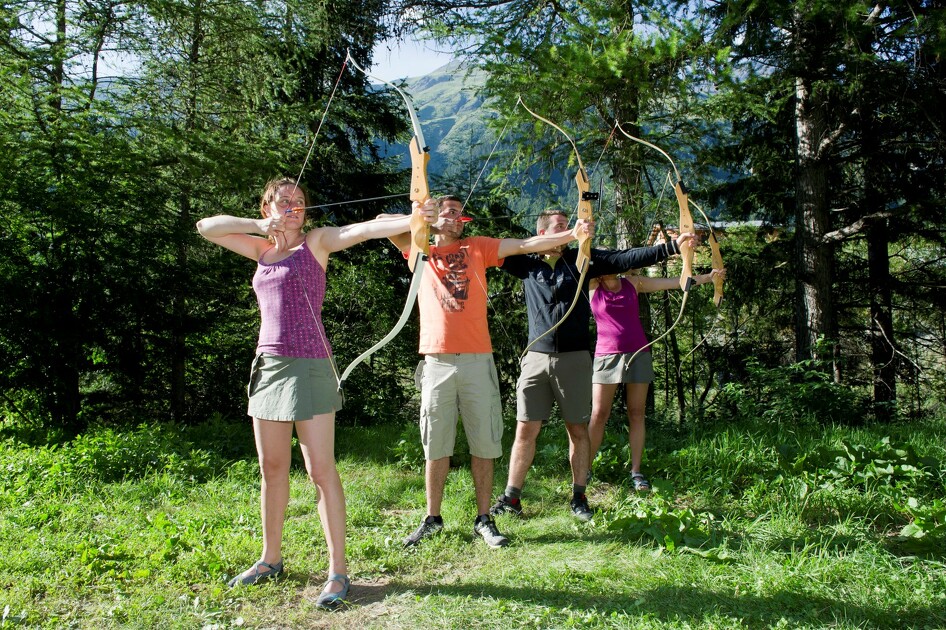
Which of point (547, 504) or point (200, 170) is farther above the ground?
point (200, 170)

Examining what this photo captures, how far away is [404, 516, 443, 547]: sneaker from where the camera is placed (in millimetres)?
3209

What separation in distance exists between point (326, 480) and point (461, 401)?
2.85 feet

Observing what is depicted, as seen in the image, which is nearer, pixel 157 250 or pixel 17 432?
pixel 17 432

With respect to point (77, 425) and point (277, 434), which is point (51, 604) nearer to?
point (277, 434)

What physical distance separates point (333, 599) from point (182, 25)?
6653 mm

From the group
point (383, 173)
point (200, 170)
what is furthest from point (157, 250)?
point (383, 173)

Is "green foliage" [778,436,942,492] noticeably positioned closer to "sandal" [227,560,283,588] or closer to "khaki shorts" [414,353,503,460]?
"khaki shorts" [414,353,503,460]

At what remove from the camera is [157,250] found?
6.30 m

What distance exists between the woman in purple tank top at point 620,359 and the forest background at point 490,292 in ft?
1.16

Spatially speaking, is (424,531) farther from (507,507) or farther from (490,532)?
(507,507)

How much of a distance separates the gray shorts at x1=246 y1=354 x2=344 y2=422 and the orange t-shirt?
656 mm

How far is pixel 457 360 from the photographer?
3258 millimetres

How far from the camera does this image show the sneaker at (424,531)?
10.5 feet

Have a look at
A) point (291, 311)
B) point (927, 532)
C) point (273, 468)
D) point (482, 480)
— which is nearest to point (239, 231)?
point (291, 311)
